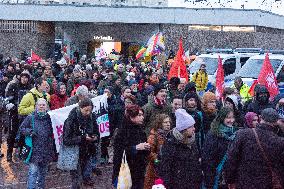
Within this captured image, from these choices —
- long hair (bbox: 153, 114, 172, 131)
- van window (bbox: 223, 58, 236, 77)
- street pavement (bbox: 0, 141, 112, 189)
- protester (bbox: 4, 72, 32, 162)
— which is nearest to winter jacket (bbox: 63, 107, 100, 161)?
long hair (bbox: 153, 114, 172, 131)

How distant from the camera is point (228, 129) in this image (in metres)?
8.00

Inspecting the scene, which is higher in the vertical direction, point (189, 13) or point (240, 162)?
point (189, 13)

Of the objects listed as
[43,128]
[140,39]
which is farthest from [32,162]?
[140,39]

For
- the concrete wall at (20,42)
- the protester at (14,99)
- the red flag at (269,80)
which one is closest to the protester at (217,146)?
the red flag at (269,80)

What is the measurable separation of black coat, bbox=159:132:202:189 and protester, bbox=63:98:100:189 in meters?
2.42

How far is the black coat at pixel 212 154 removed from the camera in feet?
26.1

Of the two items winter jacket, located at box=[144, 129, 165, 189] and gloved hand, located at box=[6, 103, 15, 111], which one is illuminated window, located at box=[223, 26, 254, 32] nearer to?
gloved hand, located at box=[6, 103, 15, 111]

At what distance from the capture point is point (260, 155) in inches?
275

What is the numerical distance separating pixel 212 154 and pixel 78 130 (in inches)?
93.1

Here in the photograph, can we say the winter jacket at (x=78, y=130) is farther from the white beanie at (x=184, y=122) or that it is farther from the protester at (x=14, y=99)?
the protester at (x=14, y=99)

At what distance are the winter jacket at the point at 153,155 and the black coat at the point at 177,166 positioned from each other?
90 cm

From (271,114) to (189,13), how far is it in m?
37.6

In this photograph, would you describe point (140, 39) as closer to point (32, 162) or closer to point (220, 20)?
point (220, 20)

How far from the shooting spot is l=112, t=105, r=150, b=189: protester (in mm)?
8375
